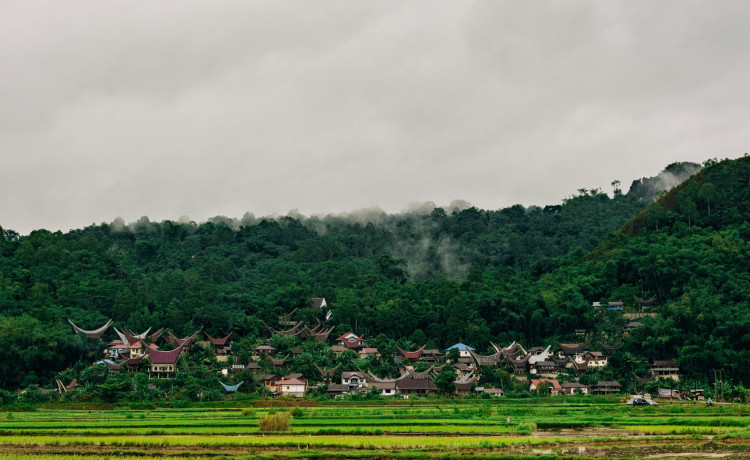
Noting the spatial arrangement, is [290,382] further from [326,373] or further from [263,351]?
[263,351]

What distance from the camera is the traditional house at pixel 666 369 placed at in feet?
172

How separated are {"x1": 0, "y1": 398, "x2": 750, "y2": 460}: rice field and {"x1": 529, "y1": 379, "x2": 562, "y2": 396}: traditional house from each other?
33.6 feet

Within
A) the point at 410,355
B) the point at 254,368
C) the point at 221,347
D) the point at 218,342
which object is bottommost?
the point at 254,368

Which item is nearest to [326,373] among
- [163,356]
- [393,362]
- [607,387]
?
[393,362]

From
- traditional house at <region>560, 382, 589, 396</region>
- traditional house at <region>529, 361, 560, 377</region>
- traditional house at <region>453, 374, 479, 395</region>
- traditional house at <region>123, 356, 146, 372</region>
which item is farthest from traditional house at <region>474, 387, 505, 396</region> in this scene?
traditional house at <region>123, 356, 146, 372</region>

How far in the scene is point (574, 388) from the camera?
5097 cm

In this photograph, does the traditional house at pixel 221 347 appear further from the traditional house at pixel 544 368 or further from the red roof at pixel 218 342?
the traditional house at pixel 544 368

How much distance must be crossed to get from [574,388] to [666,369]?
7363 millimetres

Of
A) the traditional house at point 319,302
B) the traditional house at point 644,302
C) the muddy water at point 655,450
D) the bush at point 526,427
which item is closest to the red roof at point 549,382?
the traditional house at point 644,302

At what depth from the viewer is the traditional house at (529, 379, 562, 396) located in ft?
167

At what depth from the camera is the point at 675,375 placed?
52.4m

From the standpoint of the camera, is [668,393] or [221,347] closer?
[668,393]

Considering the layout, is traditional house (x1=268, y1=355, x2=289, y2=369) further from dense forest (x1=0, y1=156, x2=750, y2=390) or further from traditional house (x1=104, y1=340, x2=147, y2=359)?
traditional house (x1=104, y1=340, x2=147, y2=359)

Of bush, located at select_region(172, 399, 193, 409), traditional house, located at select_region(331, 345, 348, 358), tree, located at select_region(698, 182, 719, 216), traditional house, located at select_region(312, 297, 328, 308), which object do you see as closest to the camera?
bush, located at select_region(172, 399, 193, 409)
